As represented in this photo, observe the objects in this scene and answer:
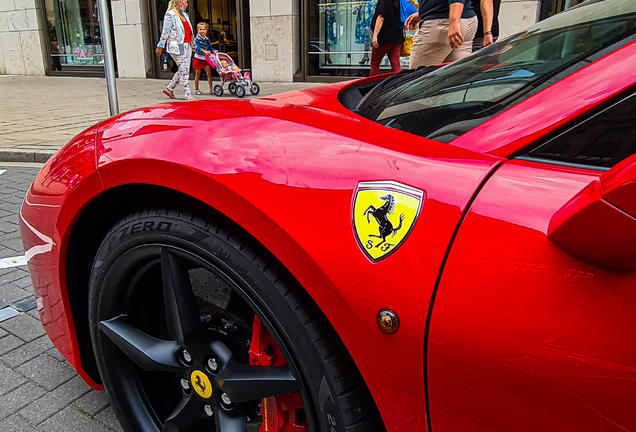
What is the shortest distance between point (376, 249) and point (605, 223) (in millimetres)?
406

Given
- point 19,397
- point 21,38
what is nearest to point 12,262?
point 19,397

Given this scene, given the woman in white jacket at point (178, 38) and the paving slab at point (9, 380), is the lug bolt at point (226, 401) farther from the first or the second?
the woman in white jacket at point (178, 38)

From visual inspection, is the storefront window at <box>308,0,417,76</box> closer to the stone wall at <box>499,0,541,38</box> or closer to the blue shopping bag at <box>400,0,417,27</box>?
the stone wall at <box>499,0,541,38</box>

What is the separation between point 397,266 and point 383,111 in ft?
2.08

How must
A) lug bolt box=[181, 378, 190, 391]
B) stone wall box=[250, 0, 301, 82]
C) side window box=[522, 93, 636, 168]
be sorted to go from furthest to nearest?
stone wall box=[250, 0, 301, 82] → lug bolt box=[181, 378, 190, 391] → side window box=[522, 93, 636, 168]

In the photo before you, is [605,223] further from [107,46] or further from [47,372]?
[107,46]

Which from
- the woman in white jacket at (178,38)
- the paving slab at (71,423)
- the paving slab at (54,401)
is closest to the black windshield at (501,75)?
the paving slab at (71,423)

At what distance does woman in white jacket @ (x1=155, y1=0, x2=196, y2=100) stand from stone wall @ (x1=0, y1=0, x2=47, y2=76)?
911 cm

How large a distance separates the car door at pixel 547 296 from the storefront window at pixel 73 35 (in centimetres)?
1745

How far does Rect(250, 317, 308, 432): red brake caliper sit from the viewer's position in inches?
51.7

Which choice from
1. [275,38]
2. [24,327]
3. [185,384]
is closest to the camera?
[185,384]

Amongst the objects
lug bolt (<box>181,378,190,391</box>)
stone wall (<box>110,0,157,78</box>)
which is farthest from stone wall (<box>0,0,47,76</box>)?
lug bolt (<box>181,378,190,391</box>)

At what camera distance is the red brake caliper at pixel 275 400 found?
4.31 ft

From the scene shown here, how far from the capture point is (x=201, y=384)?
1.42 metres
